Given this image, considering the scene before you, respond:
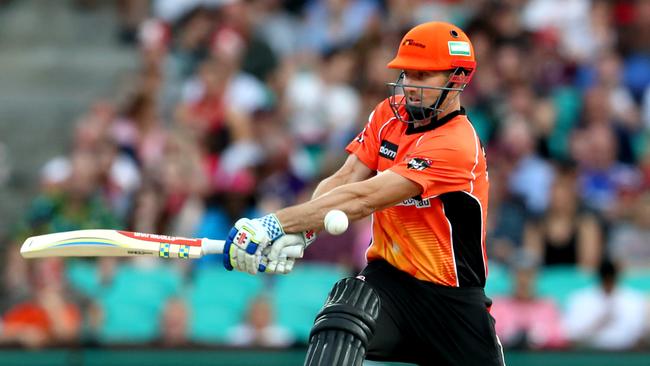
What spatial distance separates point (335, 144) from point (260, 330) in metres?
2.31

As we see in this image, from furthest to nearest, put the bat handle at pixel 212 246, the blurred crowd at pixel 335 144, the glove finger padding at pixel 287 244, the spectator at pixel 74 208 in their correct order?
1. the spectator at pixel 74 208
2. the blurred crowd at pixel 335 144
3. the bat handle at pixel 212 246
4. the glove finger padding at pixel 287 244

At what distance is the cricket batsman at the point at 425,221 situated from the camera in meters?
5.91

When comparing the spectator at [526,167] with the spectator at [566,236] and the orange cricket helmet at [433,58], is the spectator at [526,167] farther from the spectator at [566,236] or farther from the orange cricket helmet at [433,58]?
the orange cricket helmet at [433,58]

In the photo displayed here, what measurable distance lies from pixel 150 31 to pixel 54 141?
1651mm

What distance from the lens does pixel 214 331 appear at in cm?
1000

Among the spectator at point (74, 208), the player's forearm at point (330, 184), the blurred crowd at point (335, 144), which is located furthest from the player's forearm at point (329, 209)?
the spectator at point (74, 208)

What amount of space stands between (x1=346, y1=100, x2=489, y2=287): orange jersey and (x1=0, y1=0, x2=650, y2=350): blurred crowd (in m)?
3.30

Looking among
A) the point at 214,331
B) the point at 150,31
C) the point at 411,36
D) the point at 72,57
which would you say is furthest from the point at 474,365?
the point at 72,57

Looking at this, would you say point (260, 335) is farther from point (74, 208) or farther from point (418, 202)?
point (418, 202)

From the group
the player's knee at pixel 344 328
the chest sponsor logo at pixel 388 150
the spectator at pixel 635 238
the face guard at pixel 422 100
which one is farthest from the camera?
the spectator at pixel 635 238

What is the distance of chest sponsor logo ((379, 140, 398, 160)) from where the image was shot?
6320 mm

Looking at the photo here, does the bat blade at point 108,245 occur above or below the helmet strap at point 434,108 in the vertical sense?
below

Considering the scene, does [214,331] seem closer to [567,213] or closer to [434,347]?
[567,213]

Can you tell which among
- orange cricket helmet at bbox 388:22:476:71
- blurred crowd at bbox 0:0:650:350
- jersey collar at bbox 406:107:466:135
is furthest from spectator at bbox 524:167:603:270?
orange cricket helmet at bbox 388:22:476:71
